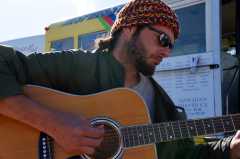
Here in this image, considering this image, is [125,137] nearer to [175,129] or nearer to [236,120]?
[175,129]

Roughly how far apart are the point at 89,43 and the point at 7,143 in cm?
301

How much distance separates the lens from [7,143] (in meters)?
2.32

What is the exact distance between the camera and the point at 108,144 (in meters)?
2.36

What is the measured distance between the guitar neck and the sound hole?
1.6 inches

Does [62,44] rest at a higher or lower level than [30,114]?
higher

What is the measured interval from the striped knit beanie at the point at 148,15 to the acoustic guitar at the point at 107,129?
43 centimetres

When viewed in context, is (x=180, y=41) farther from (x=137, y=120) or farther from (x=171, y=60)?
(x=137, y=120)

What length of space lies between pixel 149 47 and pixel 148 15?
17 cm

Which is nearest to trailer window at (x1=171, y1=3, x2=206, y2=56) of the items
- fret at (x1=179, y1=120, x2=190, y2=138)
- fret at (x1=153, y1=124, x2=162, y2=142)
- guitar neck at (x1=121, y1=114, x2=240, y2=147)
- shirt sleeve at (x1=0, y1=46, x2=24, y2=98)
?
guitar neck at (x1=121, y1=114, x2=240, y2=147)

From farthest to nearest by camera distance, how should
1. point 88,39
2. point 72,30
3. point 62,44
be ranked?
point 62,44 → point 72,30 → point 88,39

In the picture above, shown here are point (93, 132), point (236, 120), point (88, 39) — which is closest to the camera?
point (93, 132)

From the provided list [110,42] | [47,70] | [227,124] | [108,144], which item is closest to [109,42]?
[110,42]

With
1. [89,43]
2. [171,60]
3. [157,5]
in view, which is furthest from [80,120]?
[89,43]

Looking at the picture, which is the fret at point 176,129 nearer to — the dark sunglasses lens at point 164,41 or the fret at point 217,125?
the fret at point 217,125
